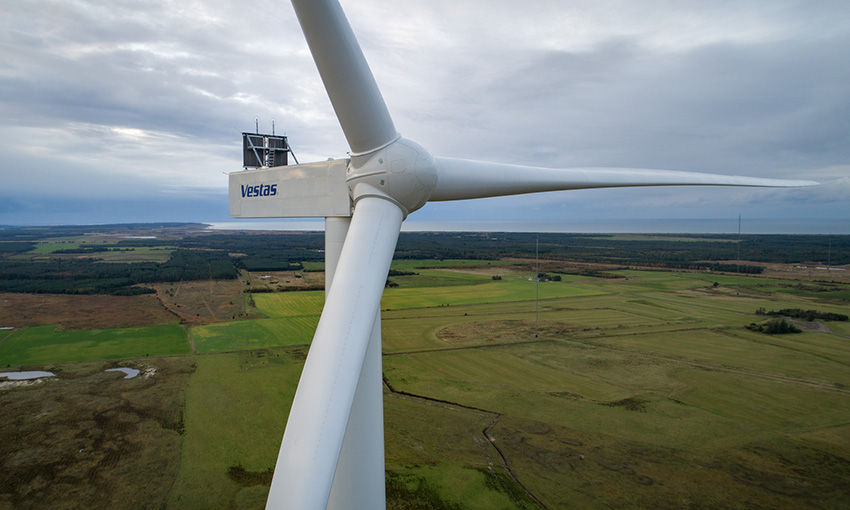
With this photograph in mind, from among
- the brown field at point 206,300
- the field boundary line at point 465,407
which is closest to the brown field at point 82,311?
the brown field at point 206,300

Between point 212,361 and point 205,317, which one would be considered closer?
point 212,361

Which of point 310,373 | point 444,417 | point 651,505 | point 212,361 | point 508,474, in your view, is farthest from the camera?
point 212,361

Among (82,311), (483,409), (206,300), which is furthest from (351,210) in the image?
(82,311)

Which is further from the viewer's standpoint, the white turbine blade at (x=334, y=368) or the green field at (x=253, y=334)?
the green field at (x=253, y=334)

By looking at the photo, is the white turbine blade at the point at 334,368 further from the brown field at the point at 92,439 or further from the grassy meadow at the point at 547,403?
the brown field at the point at 92,439

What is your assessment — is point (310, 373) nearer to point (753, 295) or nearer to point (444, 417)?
point (444, 417)

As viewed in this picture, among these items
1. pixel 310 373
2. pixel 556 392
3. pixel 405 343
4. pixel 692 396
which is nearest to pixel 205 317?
pixel 405 343
